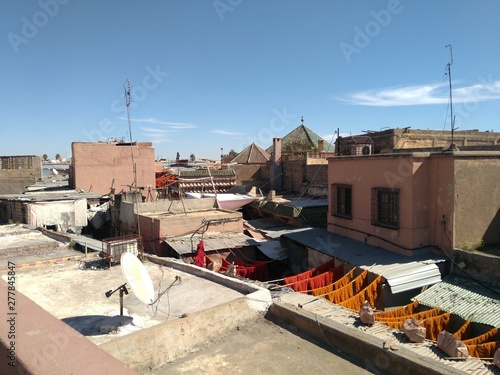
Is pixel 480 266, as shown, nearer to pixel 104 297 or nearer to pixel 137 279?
pixel 137 279

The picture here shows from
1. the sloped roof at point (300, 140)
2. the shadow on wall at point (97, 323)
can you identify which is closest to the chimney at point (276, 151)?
the sloped roof at point (300, 140)

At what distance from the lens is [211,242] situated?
53.4 ft

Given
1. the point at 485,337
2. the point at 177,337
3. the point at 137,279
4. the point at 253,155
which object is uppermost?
the point at 253,155

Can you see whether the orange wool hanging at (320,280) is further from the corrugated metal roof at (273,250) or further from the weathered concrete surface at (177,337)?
the weathered concrete surface at (177,337)

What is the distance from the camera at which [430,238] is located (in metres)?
11.7

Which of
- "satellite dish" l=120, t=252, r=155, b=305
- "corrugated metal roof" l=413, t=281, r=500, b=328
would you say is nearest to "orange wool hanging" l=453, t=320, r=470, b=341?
"corrugated metal roof" l=413, t=281, r=500, b=328

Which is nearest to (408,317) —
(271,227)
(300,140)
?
(271,227)

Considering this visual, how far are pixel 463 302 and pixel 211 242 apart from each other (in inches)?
383

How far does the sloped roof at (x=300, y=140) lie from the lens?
37844 millimetres

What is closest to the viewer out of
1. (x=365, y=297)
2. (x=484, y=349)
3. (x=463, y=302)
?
(x=484, y=349)

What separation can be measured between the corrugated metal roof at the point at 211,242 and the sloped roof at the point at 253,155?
24.5 m

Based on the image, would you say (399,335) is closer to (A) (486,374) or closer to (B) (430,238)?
(A) (486,374)

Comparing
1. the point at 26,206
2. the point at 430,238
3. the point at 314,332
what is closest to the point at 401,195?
the point at 430,238

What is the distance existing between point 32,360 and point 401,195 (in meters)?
11.4
